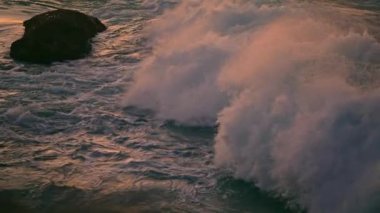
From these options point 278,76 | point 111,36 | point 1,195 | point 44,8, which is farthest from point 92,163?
point 44,8

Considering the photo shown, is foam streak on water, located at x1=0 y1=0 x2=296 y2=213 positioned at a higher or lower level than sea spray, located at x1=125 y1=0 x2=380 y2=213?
lower

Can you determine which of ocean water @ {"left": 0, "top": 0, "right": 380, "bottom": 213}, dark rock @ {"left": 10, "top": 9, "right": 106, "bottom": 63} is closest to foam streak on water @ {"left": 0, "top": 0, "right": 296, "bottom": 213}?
ocean water @ {"left": 0, "top": 0, "right": 380, "bottom": 213}

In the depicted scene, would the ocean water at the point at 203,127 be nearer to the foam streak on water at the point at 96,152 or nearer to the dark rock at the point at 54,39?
the foam streak on water at the point at 96,152

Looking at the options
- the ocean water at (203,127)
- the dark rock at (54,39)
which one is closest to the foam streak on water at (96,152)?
the ocean water at (203,127)

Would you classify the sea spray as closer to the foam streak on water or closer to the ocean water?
the ocean water

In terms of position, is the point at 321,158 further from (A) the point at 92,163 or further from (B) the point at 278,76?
(A) the point at 92,163

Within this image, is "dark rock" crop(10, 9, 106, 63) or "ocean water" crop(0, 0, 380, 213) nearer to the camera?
"ocean water" crop(0, 0, 380, 213)
